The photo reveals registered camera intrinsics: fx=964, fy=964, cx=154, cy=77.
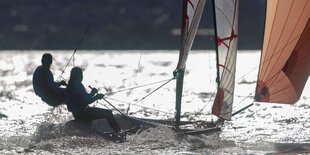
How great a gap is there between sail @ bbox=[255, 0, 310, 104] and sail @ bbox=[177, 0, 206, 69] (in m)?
1.24

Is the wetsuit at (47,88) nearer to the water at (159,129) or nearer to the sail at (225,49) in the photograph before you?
the water at (159,129)

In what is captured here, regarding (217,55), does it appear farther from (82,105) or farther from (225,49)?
(82,105)

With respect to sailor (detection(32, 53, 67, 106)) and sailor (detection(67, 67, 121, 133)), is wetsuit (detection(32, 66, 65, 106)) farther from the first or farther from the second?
sailor (detection(67, 67, 121, 133))

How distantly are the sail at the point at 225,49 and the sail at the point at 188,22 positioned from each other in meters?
0.33

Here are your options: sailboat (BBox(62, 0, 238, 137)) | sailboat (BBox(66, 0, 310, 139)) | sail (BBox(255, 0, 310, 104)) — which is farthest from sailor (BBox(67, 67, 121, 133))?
sail (BBox(255, 0, 310, 104))

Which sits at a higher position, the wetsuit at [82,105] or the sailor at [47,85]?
the sailor at [47,85]

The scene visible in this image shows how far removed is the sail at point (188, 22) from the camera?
664 inches

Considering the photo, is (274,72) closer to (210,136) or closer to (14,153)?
(210,136)

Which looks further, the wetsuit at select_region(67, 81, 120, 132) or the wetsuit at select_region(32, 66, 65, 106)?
the wetsuit at select_region(32, 66, 65, 106)

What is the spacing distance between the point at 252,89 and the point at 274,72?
1335 centimetres

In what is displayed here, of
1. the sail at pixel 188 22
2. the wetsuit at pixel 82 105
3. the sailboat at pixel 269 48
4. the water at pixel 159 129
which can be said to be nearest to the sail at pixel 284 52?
the sailboat at pixel 269 48

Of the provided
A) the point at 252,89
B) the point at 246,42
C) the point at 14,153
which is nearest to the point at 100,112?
the point at 14,153

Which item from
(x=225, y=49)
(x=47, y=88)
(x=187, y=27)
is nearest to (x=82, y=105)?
(x=47, y=88)

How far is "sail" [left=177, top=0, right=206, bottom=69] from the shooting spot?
1688cm
